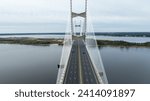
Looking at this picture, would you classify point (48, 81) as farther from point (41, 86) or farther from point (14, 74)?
point (41, 86)

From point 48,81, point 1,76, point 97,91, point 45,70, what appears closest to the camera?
point 97,91

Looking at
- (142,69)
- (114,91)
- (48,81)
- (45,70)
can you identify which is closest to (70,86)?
(114,91)

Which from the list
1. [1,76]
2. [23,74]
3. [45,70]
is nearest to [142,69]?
[45,70]

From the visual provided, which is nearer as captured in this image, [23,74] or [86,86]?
[86,86]

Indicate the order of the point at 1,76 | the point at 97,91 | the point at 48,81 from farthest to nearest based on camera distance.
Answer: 1. the point at 1,76
2. the point at 48,81
3. the point at 97,91

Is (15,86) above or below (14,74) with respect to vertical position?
above

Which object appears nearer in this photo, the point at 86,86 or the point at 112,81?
the point at 86,86

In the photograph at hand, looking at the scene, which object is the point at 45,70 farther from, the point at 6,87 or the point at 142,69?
the point at 6,87

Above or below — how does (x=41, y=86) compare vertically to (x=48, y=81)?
above

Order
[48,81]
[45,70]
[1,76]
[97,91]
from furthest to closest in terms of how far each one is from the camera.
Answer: [45,70]
[1,76]
[48,81]
[97,91]
